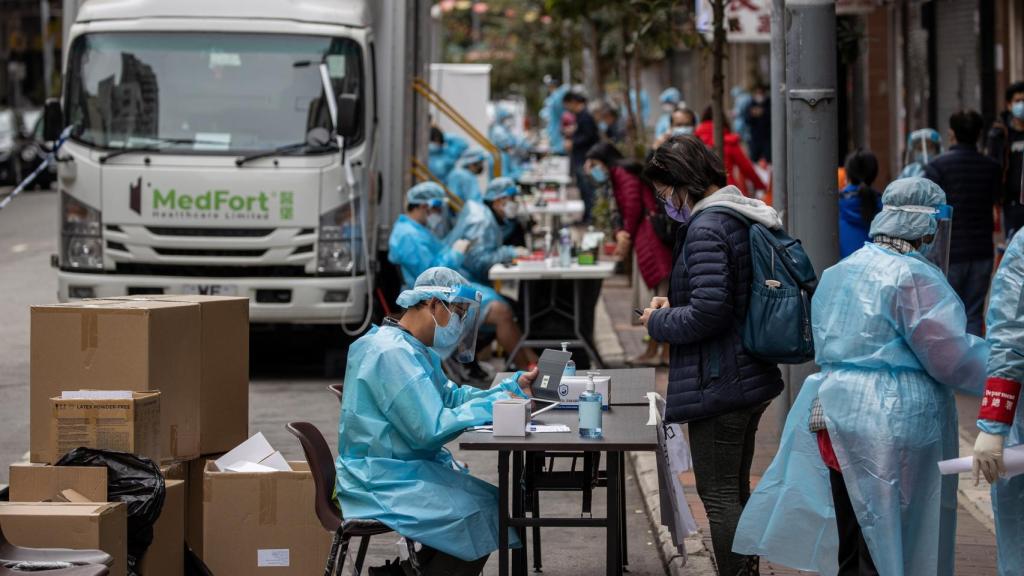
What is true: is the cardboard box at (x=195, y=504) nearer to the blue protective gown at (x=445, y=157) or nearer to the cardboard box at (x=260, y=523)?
the cardboard box at (x=260, y=523)

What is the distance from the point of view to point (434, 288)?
19.9 ft

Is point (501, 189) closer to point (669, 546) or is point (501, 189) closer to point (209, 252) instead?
point (209, 252)

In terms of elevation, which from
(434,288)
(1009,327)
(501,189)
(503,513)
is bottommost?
(503,513)

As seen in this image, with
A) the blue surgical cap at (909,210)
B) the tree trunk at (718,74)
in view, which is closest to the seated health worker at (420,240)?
the tree trunk at (718,74)

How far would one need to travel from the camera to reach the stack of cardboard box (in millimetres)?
5859

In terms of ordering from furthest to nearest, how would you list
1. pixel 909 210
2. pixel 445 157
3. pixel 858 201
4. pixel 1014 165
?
pixel 445 157 < pixel 1014 165 < pixel 858 201 < pixel 909 210

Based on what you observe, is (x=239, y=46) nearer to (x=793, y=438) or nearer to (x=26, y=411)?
(x=26, y=411)

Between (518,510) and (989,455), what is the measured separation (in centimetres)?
213

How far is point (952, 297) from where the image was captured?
17.3ft

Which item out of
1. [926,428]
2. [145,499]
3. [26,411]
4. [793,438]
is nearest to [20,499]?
[145,499]

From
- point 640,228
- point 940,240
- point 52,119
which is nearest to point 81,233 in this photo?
point 52,119

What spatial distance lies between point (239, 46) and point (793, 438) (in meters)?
7.68

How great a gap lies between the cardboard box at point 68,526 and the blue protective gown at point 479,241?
7.27m

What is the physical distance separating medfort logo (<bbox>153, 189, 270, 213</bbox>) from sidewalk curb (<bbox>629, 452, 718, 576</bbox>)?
4.23m
